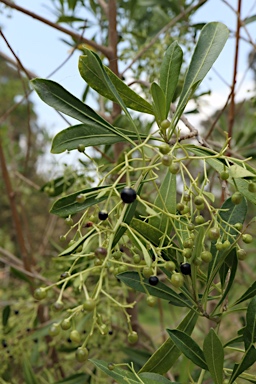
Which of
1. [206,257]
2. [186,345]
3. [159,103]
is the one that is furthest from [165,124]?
[186,345]

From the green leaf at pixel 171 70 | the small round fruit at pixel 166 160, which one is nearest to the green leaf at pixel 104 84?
the green leaf at pixel 171 70

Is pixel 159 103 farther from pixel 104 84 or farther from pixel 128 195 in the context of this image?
pixel 128 195

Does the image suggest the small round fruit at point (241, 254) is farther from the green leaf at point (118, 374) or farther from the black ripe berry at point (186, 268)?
the green leaf at point (118, 374)

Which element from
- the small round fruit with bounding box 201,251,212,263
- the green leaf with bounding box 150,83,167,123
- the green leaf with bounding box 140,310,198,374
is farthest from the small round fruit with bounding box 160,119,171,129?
the green leaf with bounding box 140,310,198,374

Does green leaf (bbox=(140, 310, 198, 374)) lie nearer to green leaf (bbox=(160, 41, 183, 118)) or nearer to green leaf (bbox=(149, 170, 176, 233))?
green leaf (bbox=(149, 170, 176, 233))

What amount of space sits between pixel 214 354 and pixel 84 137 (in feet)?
1.01

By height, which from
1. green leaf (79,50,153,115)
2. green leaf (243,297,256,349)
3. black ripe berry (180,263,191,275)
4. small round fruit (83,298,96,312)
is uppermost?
green leaf (79,50,153,115)

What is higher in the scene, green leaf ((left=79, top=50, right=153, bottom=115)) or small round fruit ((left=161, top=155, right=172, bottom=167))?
green leaf ((left=79, top=50, right=153, bottom=115))

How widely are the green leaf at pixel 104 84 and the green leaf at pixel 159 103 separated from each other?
0.05 meters

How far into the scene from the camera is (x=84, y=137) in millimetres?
577

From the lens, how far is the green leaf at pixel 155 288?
1.87 ft

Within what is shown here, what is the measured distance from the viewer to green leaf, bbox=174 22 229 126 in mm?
591

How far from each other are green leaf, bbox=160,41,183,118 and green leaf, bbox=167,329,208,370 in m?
0.30

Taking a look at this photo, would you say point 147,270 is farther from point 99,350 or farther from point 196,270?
point 99,350
